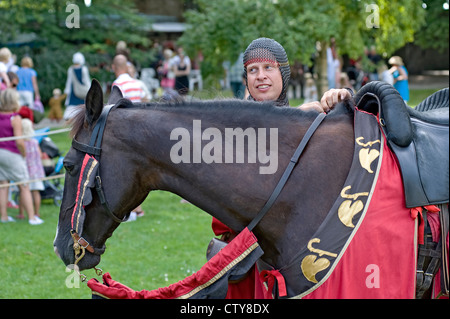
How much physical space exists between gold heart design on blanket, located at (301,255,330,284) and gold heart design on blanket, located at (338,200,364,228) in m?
0.18

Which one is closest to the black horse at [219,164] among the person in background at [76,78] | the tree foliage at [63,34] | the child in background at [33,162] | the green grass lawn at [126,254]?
the green grass lawn at [126,254]

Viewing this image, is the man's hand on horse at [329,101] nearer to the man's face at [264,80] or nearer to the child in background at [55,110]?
the man's face at [264,80]

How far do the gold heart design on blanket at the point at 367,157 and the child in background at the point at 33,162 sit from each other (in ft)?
21.3

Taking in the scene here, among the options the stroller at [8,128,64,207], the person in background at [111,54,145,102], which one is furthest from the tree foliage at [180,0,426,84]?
the stroller at [8,128,64,207]

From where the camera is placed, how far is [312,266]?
251 centimetres

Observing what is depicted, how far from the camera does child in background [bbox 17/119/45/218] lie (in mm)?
8188

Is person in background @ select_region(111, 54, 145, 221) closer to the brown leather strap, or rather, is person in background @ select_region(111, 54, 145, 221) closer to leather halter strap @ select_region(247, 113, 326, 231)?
the brown leather strap

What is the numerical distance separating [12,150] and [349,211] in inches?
248

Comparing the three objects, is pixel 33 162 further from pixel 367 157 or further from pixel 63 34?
pixel 63 34

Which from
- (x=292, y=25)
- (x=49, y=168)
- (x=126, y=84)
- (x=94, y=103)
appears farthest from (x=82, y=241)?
(x=292, y=25)

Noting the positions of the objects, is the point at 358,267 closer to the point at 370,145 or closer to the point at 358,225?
the point at 358,225

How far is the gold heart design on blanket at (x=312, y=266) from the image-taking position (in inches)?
98.0

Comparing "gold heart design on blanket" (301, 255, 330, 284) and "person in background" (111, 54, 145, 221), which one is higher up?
"person in background" (111, 54, 145, 221)

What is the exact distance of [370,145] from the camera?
256 cm
